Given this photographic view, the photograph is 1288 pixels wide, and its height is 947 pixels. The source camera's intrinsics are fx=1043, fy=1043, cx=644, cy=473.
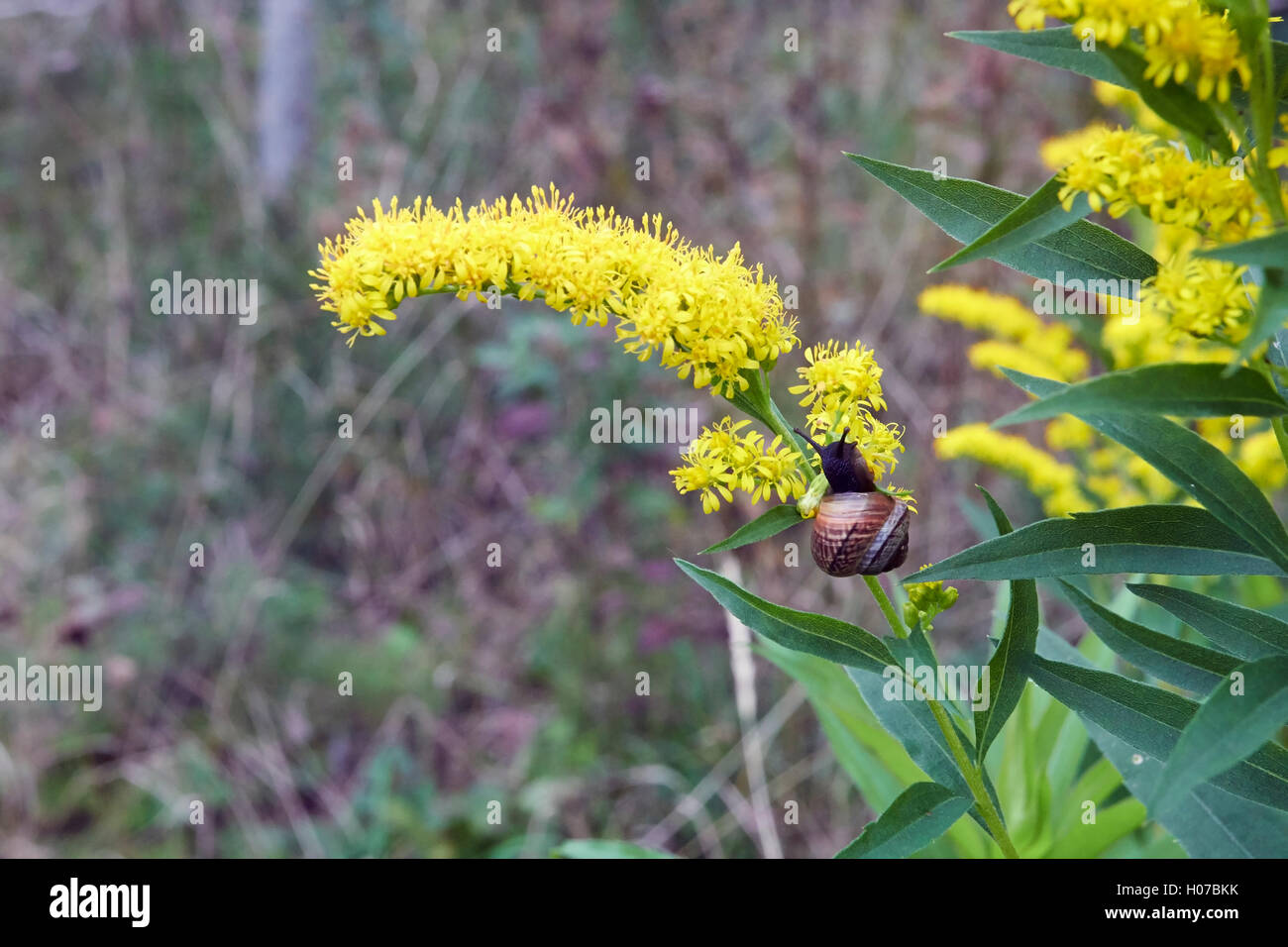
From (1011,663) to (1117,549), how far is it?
0.59 ft

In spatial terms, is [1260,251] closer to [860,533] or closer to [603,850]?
[860,533]

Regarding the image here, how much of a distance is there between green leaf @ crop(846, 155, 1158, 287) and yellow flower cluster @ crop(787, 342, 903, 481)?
0.18m

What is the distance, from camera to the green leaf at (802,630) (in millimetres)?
1172

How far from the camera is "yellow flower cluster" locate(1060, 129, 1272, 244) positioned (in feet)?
3.11

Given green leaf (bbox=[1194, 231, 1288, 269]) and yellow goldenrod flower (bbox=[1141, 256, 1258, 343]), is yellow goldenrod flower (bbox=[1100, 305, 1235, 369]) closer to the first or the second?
yellow goldenrod flower (bbox=[1141, 256, 1258, 343])

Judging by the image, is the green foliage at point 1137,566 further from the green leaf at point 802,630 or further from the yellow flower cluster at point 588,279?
the yellow flower cluster at point 588,279

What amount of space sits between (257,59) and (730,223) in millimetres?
2963

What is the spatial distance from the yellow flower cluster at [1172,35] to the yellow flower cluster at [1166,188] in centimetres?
7

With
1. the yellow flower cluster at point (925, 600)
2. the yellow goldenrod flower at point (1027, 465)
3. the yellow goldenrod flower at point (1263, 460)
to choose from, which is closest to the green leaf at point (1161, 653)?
the yellow flower cluster at point (925, 600)

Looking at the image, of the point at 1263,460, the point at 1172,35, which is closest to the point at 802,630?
the point at 1172,35

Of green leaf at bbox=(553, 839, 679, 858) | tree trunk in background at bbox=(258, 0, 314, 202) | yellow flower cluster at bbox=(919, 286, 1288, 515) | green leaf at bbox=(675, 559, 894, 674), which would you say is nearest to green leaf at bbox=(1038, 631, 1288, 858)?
green leaf at bbox=(675, 559, 894, 674)

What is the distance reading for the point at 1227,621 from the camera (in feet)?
3.88
